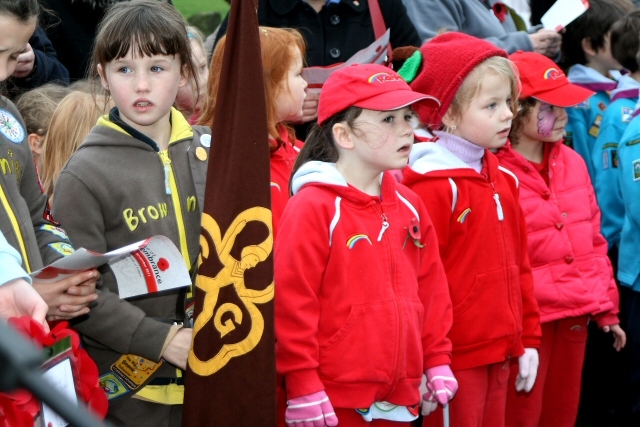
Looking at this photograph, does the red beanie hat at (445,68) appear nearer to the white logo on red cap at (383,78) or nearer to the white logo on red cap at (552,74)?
the white logo on red cap at (383,78)

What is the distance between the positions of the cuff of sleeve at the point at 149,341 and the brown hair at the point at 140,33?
888mm

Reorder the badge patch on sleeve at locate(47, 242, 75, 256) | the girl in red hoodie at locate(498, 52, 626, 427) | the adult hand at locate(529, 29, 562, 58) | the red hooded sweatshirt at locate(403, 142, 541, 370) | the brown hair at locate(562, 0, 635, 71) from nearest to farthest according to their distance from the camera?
the badge patch on sleeve at locate(47, 242, 75, 256) → the red hooded sweatshirt at locate(403, 142, 541, 370) → the girl in red hoodie at locate(498, 52, 626, 427) → the adult hand at locate(529, 29, 562, 58) → the brown hair at locate(562, 0, 635, 71)

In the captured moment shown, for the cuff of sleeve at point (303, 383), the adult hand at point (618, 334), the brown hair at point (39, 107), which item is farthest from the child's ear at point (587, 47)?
the cuff of sleeve at point (303, 383)

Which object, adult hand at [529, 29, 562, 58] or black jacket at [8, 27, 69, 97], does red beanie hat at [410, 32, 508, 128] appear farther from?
black jacket at [8, 27, 69, 97]

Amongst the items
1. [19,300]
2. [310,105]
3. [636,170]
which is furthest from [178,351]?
[636,170]

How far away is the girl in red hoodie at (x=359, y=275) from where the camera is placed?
315cm

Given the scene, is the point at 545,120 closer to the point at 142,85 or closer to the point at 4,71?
the point at 142,85

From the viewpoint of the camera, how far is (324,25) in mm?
4848

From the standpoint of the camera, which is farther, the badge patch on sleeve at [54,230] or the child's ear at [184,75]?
the child's ear at [184,75]

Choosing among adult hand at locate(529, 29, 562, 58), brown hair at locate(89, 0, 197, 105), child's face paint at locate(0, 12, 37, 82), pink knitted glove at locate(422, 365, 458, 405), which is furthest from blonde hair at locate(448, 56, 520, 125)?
child's face paint at locate(0, 12, 37, 82)

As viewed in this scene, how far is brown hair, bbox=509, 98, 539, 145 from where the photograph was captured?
4.62 m

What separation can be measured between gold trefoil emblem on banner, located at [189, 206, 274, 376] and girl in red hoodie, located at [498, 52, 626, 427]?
1922 mm

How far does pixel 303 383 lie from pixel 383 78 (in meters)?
1.12

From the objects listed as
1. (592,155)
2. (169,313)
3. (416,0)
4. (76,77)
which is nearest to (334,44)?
(416,0)
